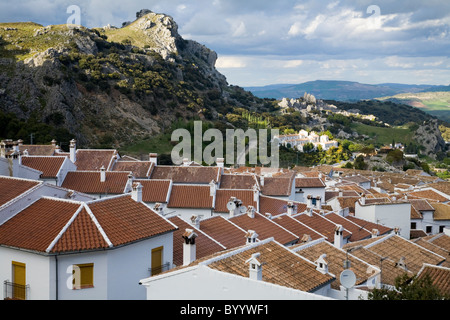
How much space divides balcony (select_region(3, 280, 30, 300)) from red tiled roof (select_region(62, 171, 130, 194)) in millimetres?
19314

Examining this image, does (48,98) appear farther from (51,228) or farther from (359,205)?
(51,228)

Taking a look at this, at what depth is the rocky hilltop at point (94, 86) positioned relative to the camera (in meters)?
77.6

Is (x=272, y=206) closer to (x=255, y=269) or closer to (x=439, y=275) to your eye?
(x=439, y=275)

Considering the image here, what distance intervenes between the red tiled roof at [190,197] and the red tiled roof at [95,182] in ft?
12.4

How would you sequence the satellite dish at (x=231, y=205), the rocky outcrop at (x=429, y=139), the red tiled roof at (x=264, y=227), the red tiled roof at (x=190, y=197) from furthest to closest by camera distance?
the rocky outcrop at (x=429, y=139)
the red tiled roof at (x=190, y=197)
the satellite dish at (x=231, y=205)
the red tiled roof at (x=264, y=227)

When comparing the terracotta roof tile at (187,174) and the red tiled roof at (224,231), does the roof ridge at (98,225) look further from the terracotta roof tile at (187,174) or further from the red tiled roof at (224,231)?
the terracotta roof tile at (187,174)

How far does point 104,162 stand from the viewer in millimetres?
44250

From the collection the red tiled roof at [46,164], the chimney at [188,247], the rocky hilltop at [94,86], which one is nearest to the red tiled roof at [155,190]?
the red tiled roof at [46,164]

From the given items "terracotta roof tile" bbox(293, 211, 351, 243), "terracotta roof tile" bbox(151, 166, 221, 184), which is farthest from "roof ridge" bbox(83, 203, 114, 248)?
"terracotta roof tile" bbox(151, 166, 221, 184)

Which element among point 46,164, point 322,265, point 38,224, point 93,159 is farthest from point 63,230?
point 93,159

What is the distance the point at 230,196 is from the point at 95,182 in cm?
1022

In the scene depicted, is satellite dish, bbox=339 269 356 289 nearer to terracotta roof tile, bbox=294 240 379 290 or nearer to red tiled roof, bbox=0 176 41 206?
terracotta roof tile, bbox=294 240 379 290
